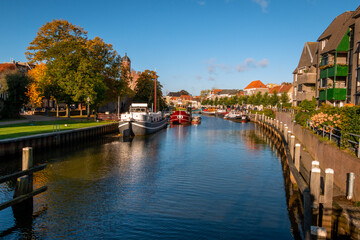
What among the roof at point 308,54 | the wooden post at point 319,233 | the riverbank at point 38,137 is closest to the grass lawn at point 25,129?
the riverbank at point 38,137

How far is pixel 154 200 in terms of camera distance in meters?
15.0

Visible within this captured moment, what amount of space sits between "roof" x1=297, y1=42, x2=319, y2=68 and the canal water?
122ft

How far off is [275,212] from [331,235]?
3525 mm

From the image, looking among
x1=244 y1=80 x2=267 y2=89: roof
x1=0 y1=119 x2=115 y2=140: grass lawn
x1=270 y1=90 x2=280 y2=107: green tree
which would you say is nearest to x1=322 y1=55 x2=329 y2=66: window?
x1=0 y1=119 x2=115 y2=140: grass lawn

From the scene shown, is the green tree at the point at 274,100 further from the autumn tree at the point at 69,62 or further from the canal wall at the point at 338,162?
the canal wall at the point at 338,162

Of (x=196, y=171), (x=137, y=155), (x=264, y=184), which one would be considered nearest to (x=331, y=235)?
(x=264, y=184)

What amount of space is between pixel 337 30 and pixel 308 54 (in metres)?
16.9

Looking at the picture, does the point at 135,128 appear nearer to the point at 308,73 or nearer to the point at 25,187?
the point at 25,187

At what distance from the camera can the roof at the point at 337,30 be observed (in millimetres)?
39125

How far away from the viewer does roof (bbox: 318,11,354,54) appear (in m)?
39.1

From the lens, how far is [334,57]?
41.4 m

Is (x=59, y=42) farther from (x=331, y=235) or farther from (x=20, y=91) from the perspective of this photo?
(x=331, y=235)

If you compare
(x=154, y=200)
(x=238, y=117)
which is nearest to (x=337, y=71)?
(x=154, y=200)

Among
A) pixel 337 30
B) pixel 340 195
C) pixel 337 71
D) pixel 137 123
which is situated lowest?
pixel 340 195
